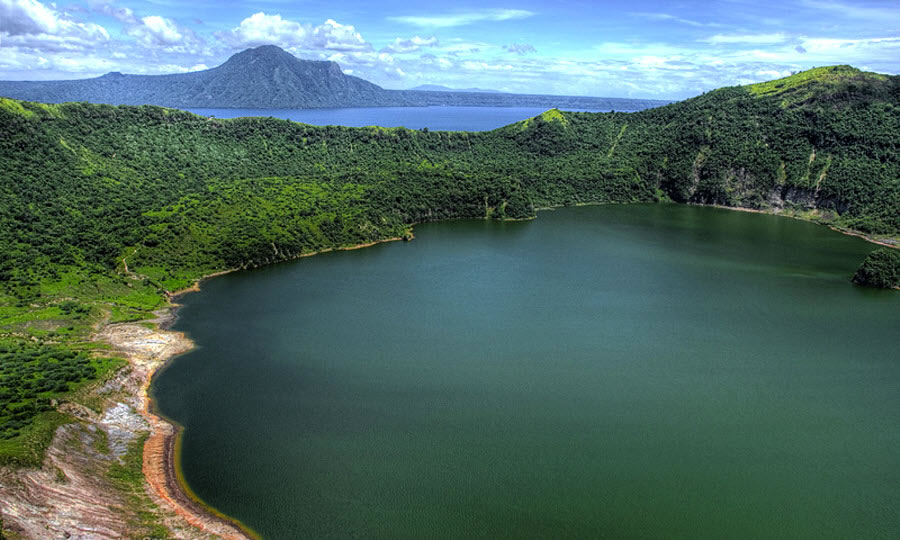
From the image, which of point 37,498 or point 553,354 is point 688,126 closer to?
point 553,354

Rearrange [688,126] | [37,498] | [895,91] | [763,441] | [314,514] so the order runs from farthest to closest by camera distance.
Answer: [688,126] < [895,91] < [763,441] < [314,514] < [37,498]

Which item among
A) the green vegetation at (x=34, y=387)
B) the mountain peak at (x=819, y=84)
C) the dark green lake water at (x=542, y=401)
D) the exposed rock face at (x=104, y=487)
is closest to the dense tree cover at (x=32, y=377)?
the green vegetation at (x=34, y=387)

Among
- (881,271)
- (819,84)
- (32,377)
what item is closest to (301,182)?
(32,377)

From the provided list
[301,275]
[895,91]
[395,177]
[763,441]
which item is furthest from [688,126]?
[763,441]

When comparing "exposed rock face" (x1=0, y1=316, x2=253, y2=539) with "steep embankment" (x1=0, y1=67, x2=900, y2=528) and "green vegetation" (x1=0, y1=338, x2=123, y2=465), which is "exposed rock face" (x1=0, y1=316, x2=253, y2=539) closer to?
"green vegetation" (x1=0, y1=338, x2=123, y2=465)

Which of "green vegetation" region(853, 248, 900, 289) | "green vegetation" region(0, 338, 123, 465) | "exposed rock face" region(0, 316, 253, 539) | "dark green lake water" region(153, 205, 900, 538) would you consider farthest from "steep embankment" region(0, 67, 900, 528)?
"green vegetation" region(853, 248, 900, 289)

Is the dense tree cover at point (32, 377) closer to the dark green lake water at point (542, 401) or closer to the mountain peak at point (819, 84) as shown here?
the dark green lake water at point (542, 401)
